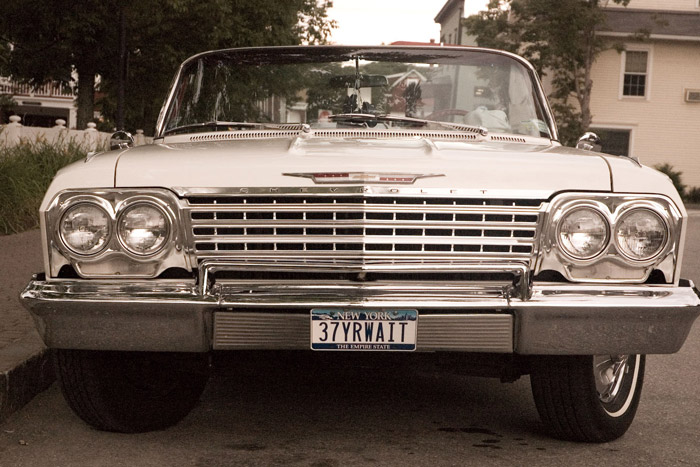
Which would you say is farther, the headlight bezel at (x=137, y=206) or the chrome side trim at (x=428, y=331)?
the headlight bezel at (x=137, y=206)

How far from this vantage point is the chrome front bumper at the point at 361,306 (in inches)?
154

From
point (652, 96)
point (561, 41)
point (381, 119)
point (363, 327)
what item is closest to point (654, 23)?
point (652, 96)

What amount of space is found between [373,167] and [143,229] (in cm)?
85

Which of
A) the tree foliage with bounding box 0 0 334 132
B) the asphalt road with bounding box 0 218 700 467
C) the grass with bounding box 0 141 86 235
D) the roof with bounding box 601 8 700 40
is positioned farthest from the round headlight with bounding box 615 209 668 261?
the roof with bounding box 601 8 700 40

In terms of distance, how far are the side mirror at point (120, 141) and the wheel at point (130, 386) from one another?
1.38 metres

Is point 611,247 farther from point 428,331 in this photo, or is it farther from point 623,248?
point 428,331

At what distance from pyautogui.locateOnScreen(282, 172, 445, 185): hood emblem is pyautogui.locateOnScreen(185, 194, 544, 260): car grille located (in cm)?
6

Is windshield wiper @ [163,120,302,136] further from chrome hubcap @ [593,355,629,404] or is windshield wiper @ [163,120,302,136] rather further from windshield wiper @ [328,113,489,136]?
chrome hubcap @ [593,355,629,404]

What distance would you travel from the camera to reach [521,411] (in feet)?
16.9

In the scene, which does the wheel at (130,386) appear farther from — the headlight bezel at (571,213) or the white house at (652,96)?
the white house at (652,96)

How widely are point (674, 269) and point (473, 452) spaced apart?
3.43ft

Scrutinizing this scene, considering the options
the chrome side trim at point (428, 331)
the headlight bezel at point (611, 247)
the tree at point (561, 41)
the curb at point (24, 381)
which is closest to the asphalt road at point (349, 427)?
the curb at point (24, 381)

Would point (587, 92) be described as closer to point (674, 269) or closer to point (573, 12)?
point (573, 12)

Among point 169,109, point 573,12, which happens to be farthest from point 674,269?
point 573,12
